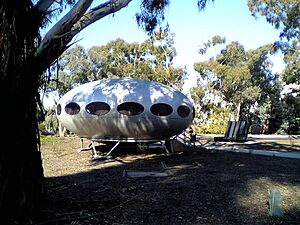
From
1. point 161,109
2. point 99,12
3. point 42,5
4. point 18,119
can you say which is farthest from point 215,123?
point 18,119

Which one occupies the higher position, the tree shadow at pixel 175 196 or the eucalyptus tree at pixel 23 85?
the eucalyptus tree at pixel 23 85

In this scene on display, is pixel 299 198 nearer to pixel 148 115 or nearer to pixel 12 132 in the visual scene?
pixel 12 132

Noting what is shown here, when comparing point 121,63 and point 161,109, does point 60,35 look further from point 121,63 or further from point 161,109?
point 121,63

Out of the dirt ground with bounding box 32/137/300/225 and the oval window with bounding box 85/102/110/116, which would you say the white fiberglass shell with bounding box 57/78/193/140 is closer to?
the oval window with bounding box 85/102/110/116

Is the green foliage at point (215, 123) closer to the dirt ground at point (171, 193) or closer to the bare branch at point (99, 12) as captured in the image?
the dirt ground at point (171, 193)

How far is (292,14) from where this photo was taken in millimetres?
26250

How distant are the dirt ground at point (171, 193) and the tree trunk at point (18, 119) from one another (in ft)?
1.17

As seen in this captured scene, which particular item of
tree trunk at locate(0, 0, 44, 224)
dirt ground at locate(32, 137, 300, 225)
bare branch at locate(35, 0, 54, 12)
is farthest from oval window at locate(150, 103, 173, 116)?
tree trunk at locate(0, 0, 44, 224)

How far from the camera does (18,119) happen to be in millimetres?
4805

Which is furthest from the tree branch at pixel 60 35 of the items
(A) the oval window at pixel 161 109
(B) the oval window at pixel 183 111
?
(B) the oval window at pixel 183 111

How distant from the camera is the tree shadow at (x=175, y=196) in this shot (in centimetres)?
525

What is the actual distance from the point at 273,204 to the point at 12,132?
386 cm

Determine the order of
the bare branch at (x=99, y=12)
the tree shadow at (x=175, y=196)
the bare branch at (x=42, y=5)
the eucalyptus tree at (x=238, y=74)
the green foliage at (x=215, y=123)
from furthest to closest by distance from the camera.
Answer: the eucalyptus tree at (x=238, y=74) < the green foliage at (x=215, y=123) < the bare branch at (x=99, y=12) < the bare branch at (x=42, y=5) < the tree shadow at (x=175, y=196)

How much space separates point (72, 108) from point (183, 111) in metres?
4.24
